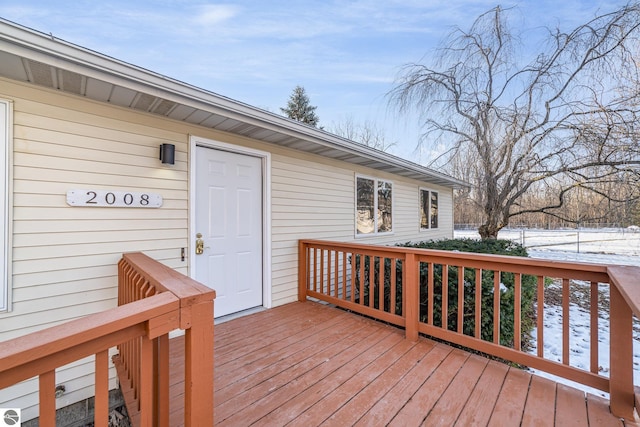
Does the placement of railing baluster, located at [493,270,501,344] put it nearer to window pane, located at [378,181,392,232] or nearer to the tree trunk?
window pane, located at [378,181,392,232]

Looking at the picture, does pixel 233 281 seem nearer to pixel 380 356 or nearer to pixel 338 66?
pixel 380 356

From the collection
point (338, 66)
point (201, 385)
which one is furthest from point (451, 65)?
point (201, 385)

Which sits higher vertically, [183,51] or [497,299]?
[183,51]

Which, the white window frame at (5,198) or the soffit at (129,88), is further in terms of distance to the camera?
the white window frame at (5,198)

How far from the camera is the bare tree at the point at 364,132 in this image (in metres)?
14.3

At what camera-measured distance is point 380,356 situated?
8.18 ft

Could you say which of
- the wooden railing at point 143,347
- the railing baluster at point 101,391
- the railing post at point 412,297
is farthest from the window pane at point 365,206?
the railing baluster at point 101,391

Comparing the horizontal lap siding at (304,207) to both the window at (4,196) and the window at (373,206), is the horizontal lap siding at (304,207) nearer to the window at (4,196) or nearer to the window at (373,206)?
the window at (373,206)

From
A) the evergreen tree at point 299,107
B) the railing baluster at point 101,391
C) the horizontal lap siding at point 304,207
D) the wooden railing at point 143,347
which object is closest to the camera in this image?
Result: the wooden railing at point 143,347

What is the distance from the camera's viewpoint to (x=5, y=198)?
208 centimetres

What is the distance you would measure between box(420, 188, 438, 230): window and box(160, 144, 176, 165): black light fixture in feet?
20.3

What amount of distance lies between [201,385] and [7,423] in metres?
1.05

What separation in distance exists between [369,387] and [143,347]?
1.58 meters

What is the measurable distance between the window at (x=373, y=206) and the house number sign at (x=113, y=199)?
3.47 m
